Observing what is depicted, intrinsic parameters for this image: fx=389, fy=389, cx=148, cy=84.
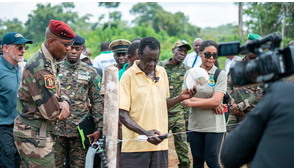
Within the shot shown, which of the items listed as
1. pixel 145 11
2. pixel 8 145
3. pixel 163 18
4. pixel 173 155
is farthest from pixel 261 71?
pixel 145 11

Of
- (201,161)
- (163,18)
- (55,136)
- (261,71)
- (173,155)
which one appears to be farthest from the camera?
(163,18)

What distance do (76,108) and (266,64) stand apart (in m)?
3.50

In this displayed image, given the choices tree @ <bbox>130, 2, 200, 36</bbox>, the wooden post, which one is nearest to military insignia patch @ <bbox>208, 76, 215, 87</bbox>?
the wooden post

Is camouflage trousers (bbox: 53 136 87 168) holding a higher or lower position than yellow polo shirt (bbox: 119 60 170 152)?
lower

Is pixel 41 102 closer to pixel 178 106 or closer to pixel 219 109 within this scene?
pixel 219 109

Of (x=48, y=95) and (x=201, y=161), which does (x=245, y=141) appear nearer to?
(x=48, y=95)

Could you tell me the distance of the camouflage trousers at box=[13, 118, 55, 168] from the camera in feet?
13.2

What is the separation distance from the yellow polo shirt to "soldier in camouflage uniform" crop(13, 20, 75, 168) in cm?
68

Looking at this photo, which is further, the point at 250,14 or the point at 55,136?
the point at 250,14

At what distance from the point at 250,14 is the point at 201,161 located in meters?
17.2

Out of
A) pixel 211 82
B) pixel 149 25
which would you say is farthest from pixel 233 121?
pixel 149 25

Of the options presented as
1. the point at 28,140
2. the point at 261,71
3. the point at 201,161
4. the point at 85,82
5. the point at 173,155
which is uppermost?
the point at 261,71

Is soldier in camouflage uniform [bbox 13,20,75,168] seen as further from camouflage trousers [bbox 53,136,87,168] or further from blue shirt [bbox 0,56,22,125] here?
blue shirt [bbox 0,56,22,125]

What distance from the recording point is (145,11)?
67.2 m
